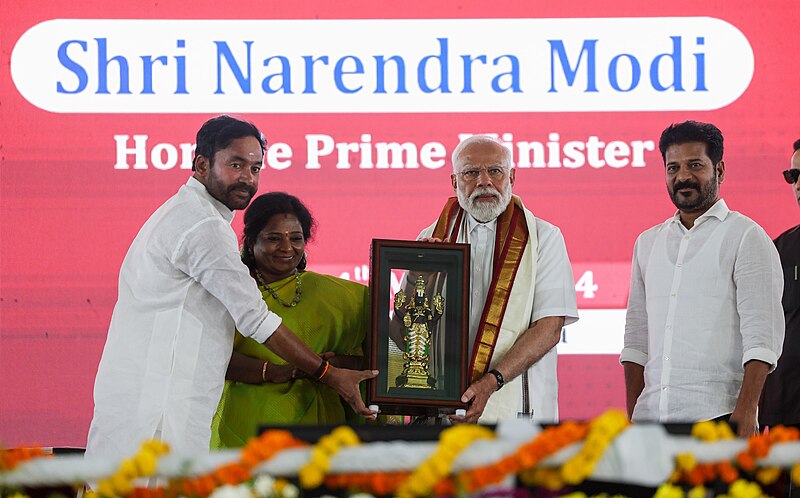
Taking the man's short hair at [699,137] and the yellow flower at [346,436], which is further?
the man's short hair at [699,137]

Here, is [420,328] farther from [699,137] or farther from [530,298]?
[699,137]

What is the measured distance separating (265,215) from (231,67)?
1310mm

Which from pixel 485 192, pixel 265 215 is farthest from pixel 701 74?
pixel 265 215

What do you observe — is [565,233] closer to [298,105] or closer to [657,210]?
[657,210]

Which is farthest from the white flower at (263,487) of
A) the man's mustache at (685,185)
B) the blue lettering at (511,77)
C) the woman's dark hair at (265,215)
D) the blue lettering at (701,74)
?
the blue lettering at (701,74)

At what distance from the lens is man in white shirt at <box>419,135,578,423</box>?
373 cm

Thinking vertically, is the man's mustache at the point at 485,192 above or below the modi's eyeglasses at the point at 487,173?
below

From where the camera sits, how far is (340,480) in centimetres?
163

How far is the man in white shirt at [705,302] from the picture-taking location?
3641 millimetres

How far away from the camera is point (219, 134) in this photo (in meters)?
3.61

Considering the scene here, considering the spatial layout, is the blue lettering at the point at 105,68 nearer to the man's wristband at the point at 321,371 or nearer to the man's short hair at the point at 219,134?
the man's short hair at the point at 219,134

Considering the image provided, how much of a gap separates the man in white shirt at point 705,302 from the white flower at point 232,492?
2.37m

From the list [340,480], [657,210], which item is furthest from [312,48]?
[340,480]

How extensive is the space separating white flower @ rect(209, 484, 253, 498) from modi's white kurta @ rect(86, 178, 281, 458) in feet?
5.98
